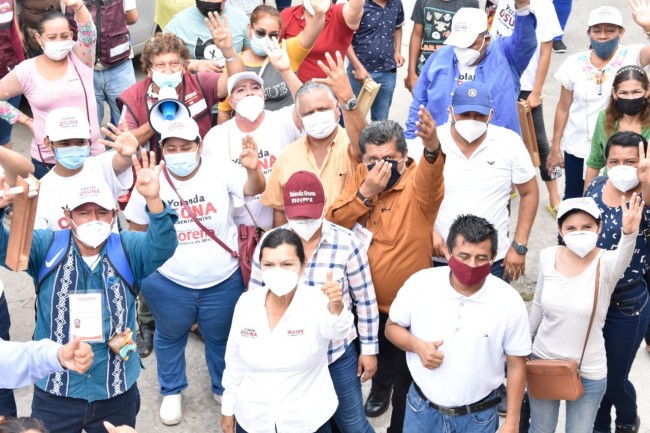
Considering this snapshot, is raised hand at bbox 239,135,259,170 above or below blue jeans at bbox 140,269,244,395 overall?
above

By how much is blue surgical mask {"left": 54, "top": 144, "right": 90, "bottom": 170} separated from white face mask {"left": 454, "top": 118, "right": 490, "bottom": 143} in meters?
2.30

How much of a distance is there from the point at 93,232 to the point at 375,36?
434cm

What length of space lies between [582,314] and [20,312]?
14.7 feet

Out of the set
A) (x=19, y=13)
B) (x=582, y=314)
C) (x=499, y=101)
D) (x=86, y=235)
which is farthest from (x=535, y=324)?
(x=19, y=13)

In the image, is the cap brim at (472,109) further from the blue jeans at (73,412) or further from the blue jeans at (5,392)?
the blue jeans at (5,392)

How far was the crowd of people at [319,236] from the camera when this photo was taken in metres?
4.95

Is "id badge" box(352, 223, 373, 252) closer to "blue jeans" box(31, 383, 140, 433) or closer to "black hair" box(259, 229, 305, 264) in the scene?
"black hair" box(259, 229, 305, 264)

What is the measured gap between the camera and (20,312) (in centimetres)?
760

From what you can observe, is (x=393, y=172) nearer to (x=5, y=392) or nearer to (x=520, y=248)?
(x=520, y=248)

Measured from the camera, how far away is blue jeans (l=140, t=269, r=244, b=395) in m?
6.09

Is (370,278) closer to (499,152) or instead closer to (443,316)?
(443,316)

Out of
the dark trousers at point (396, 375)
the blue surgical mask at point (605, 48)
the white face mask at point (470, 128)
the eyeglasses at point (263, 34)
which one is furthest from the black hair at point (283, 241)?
the blue surgical mask at point (605, 48)

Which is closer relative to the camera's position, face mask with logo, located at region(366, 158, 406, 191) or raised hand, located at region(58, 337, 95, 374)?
raised hand, located at region(58, 337, 95, 374)

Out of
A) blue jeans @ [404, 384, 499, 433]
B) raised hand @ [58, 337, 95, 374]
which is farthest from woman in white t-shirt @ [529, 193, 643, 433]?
raised hand @ [58, 337, 95, 374]
